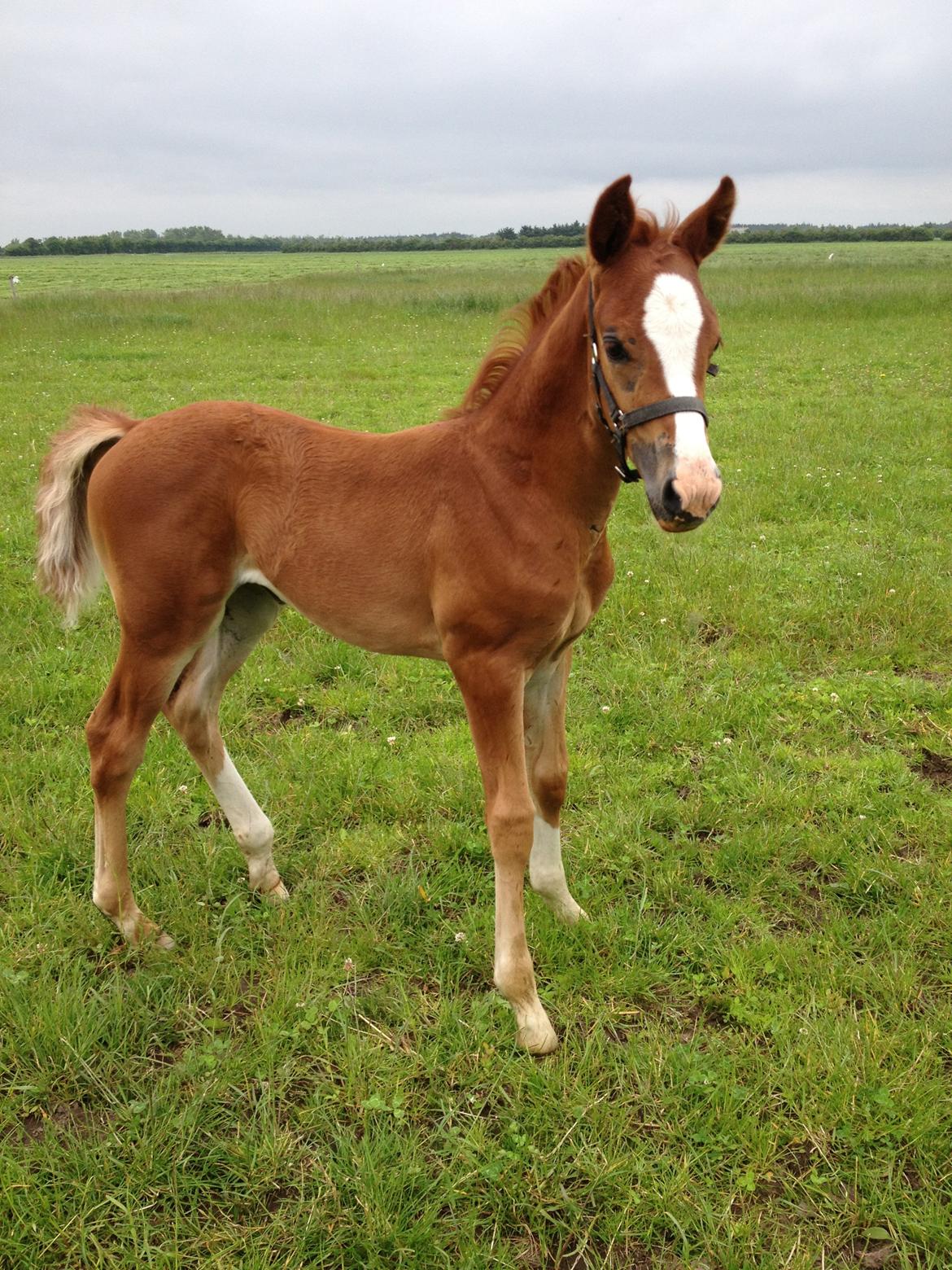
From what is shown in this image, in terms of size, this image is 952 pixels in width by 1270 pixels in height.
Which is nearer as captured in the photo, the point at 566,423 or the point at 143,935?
the point at 566,423

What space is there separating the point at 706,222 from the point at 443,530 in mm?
1139

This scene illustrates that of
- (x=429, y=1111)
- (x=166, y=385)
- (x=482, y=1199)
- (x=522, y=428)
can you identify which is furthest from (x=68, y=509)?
(x=166, y=385)

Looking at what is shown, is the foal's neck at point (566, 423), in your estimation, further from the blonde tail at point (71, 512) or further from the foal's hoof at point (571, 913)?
the blonde tail at point (71, 512)

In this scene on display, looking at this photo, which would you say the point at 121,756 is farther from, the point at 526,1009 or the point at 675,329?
the point at 675,329

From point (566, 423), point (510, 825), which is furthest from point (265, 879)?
point (566, 423)

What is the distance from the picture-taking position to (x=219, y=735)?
3121 millimetres

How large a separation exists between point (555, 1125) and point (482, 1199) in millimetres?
269

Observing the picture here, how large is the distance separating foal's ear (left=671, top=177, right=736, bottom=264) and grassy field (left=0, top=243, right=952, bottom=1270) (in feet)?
7.02

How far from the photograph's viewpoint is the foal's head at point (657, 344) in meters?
1.94

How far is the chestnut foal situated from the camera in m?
2.18

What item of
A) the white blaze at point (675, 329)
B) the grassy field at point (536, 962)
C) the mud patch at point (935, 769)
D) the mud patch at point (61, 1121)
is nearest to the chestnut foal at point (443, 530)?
the white blaze at point (675, 329)

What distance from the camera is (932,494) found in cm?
698

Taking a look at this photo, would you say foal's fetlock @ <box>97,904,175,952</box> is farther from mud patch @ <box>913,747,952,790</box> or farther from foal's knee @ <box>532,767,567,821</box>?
mud patch @ <box>913,747,952,790</box>

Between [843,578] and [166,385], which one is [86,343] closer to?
[166,385]
